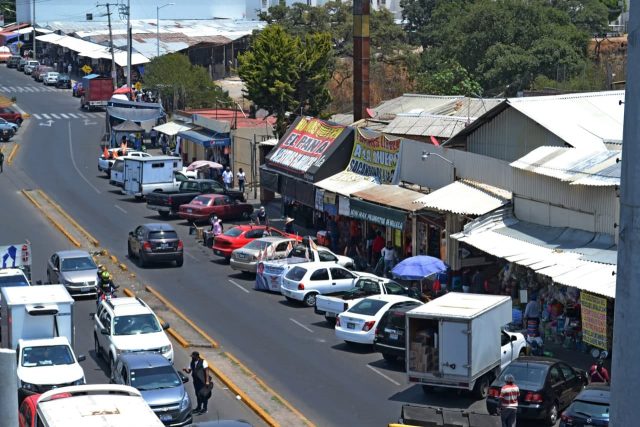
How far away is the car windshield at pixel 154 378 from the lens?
73.5 feet

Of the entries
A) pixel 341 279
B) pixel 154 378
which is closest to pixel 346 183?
pixel 341 279

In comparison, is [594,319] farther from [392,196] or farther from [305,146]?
[305,146]

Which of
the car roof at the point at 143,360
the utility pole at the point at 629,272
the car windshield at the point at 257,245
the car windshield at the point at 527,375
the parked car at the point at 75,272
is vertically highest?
the utility pole at the point at 629,272

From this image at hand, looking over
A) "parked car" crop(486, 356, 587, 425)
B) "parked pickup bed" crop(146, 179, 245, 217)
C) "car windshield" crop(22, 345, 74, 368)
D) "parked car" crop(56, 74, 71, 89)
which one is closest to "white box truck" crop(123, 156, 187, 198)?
"parked pickup bed" crop(146, 179, 245, 217)

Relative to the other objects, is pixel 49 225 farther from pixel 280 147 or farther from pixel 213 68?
pixel 213 68

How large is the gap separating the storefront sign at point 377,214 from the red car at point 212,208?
9901 mm

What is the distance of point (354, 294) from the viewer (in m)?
30.8

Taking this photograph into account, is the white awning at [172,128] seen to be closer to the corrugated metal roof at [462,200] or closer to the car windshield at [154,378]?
the corrugated metal roof at [462,200]

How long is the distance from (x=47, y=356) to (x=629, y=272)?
21.5 metres

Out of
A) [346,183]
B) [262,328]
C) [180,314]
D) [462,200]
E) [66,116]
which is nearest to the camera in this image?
[262,328]

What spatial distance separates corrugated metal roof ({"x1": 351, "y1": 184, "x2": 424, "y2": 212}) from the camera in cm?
3544

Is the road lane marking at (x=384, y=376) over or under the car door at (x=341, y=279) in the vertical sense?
under

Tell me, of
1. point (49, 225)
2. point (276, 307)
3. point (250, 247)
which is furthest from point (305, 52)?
point (276, 307)

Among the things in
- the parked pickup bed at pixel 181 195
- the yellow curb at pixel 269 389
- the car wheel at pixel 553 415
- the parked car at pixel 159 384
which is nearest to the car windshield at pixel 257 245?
the yellow curb at pixel 269 389
